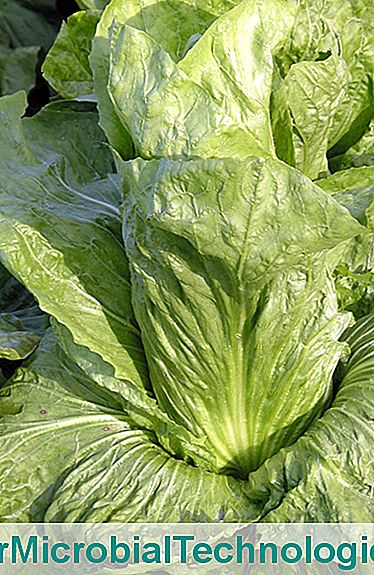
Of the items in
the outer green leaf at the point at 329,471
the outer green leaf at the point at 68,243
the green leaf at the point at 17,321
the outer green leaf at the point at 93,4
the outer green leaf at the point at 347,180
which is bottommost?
the green leaf at the point at 17,321

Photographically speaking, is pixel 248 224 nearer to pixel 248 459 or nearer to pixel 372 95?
pixel 248 459

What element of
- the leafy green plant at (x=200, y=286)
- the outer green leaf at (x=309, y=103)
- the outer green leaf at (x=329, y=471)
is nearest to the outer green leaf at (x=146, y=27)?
the leafy green plant at (x=200, y=286)

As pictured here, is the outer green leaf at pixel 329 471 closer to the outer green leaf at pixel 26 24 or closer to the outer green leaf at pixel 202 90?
the outer green leaf at pixel 202 90

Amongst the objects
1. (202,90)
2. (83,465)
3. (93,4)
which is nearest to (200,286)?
(202,90)

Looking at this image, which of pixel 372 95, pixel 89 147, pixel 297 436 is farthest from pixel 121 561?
pixel 372 95

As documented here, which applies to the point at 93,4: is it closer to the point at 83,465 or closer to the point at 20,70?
the point at 20,70

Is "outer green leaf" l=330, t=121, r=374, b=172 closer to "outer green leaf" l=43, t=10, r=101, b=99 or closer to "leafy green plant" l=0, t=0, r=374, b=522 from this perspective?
"leafy green plant" l=0, t=0, r=374, b=522

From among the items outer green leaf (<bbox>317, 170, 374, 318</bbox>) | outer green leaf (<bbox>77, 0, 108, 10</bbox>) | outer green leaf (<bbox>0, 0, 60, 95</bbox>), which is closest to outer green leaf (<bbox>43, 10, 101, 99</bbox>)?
outer green leaf (<bbox>77, 0, 108, 10</bbox>)

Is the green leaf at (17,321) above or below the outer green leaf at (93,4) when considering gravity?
below
